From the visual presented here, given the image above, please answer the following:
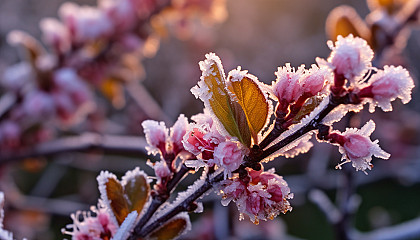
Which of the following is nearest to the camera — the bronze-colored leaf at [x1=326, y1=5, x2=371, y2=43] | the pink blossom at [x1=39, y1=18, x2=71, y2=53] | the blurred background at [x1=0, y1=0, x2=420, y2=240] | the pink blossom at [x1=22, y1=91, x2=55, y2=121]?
the bronze-colored leaf at [x1=326, y1=5, x2=371, y2=43]

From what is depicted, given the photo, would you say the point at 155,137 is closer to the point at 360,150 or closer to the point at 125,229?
the point at 125,229

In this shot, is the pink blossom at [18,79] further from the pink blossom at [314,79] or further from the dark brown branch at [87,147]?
the pink blossom at [314,79]

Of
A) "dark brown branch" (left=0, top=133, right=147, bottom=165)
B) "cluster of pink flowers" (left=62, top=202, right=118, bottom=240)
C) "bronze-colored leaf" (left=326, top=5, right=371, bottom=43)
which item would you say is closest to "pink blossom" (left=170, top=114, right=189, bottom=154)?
"cluster of pink flowers" (left=62, top=202, right=118, bottom=240)

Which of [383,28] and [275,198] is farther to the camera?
[383,28]

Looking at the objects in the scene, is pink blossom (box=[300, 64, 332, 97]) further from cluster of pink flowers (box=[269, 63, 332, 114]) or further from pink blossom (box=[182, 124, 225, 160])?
pink blossom (box=[182, 124, 225, 160])

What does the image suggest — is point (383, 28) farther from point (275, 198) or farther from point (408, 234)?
point (275, 198)

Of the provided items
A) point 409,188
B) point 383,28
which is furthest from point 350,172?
point 409,188
